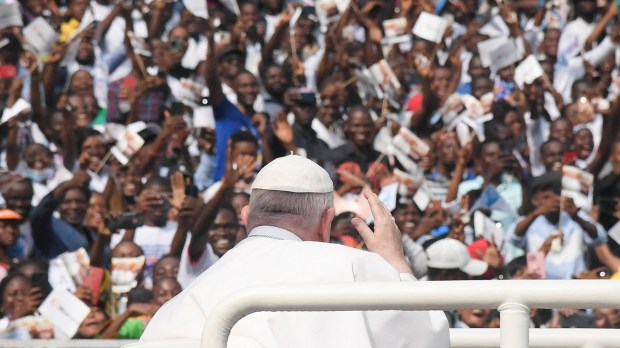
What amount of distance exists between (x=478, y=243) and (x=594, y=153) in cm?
110

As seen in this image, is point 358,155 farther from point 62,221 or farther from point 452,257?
point 62,221

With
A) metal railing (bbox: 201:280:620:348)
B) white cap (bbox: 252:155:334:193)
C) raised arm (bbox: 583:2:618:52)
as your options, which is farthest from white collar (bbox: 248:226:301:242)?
raised arm (bbox: 583:2:618:52)

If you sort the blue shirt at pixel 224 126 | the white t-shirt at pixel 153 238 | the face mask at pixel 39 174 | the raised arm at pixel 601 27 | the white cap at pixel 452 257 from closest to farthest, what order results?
the white cap at pixel 452 257
the white t-shirt at pixel 153 238
the blue shirt at pixel 224 126
the face mask at pixel 39 174
the raised arm at pixel 601 27

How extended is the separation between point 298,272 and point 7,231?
468 cm

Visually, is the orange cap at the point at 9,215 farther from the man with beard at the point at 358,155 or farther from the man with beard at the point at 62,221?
the man with beard at the point at 358,155

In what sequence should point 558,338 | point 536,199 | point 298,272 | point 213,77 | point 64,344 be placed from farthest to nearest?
point 213,77 → point 536,199 → point 64,344 → point 558,338 → point 298,272

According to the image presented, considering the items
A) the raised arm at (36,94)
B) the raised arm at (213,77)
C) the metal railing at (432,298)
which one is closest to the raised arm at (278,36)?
the raised arm at (213,77)

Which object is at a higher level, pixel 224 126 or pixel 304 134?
pixel 224 126

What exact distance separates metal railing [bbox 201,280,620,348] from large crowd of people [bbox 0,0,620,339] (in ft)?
14.2

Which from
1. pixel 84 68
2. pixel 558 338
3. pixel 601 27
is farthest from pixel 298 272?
pixel 601 27

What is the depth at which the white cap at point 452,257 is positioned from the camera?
721 centimetres

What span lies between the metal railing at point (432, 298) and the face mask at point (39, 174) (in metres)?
5.62

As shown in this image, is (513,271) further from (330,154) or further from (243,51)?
(243,51)

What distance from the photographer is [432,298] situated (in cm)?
260
